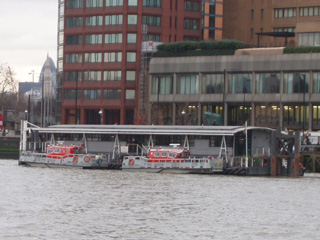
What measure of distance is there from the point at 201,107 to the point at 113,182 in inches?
3011

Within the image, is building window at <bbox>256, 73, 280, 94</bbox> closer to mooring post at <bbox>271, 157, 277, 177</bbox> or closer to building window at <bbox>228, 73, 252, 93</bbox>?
building window at <bbox>228, 73, 252, 93</bbox>

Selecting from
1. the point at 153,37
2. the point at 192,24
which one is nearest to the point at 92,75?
the point at 153,37

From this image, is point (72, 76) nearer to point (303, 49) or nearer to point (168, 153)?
point (303, 49)

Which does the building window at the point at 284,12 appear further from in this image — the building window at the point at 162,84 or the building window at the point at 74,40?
the building window at the point at 74,40

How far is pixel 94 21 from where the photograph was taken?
564 ft

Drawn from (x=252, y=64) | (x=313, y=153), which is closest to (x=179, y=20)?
(x=252, y=64)

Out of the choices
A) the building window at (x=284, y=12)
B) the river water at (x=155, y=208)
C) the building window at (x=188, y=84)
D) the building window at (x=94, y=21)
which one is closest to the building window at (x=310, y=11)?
the building window at (x=284, y=12)

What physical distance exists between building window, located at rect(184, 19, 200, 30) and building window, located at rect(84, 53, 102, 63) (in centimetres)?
1746

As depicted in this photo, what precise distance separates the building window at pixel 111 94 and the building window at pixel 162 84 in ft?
37.1

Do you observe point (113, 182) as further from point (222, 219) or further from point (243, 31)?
point (243, 31)

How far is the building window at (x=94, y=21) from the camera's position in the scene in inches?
6742

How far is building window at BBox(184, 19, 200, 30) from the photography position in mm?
173000

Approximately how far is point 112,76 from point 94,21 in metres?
11.2

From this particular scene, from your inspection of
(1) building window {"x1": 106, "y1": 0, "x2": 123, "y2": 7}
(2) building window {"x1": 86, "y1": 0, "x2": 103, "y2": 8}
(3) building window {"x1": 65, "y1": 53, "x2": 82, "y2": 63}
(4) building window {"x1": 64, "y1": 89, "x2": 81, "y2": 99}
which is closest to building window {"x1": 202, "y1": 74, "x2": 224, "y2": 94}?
(1) building window {"x1": 106, "y1": 0, "x2": 123, "y2": 7}
